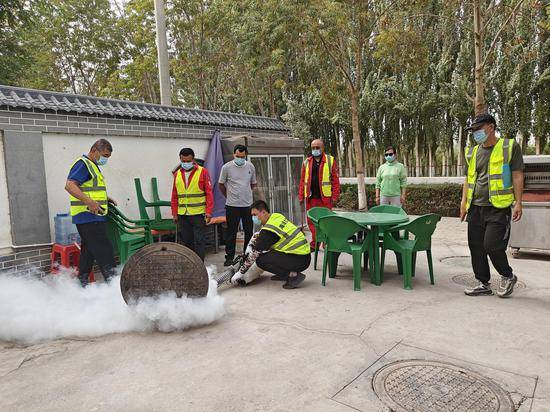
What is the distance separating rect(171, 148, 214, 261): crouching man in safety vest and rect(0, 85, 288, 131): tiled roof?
1430 millimetres

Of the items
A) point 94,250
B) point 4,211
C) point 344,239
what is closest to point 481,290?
point 344,239

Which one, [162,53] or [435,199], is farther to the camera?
[435,199]

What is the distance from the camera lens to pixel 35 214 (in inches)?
205

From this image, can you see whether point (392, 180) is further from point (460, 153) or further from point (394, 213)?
point (460, 153)

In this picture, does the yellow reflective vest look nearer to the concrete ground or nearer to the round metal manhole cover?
the concrete ground

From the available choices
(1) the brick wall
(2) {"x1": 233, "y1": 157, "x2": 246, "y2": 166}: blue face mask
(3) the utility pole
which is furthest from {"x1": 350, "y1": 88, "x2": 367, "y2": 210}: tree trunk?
(2) {"x1": 233, "y1": 157, "x2": 246, "y2": 166}: blue face mask

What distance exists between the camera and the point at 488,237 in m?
4.32

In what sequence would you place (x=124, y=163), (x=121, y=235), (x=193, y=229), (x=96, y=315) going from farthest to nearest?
(x=124, y=163), (x=193, y=229), (x=121, y=235), (x=96, y=315)

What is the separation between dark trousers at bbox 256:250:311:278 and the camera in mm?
5074

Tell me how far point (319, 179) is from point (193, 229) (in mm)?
2159

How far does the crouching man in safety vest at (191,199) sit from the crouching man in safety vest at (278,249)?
2.96 ft

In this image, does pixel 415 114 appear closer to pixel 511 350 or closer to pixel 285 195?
pixel 285 195

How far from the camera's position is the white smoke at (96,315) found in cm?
373

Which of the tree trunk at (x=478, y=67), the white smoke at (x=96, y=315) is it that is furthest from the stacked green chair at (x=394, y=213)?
the tree trunk at (x=478, y=67)
